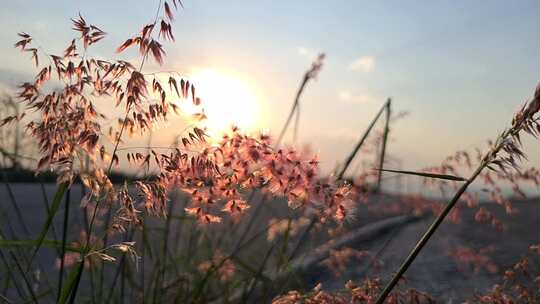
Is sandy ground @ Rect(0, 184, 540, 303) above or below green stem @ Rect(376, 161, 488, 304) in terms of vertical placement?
below

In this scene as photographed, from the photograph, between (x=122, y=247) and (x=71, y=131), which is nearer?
(x=122, y=247)

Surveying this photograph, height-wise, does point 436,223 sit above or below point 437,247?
above

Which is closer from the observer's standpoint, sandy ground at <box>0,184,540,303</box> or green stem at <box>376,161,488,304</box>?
green stem at <box>376,161,488,304</box>

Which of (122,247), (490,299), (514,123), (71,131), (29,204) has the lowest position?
(29,204)

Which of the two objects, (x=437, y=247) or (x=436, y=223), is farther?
(x=437, y=247)

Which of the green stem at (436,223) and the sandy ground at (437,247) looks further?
the sandy ground at (437,247)

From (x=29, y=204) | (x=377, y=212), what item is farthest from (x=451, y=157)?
(x=29, y=204)

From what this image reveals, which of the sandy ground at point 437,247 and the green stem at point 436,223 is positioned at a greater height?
the green stem at point 436,223

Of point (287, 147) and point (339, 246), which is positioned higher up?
point (287, 147)

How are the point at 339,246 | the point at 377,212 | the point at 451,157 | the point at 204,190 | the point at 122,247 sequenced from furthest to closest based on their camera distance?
the point at 377,212
the point at 339,246
the point at 451,157
the point at 204,190
the point at 122,247

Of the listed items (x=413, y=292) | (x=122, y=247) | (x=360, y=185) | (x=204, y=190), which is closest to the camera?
(x=122, y=247)

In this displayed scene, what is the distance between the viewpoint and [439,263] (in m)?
4.21

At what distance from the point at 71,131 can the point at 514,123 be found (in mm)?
1196

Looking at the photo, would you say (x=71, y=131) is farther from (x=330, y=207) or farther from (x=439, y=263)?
(x=439, y=263)
